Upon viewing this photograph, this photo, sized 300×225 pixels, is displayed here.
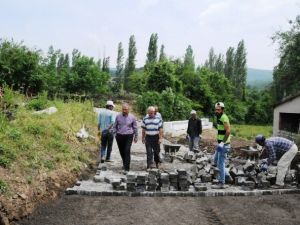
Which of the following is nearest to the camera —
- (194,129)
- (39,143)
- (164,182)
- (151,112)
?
(164,182)

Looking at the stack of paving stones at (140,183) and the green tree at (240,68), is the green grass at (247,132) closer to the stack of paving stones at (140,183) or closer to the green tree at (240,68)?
the stack of paving stones at (140,183)

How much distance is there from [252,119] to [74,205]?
5661 centimetres

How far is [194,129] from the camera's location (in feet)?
52.4

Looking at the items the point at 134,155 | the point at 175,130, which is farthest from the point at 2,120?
the point at 175,130

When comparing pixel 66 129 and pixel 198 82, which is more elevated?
pixel 198 82

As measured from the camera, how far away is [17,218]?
744 centimetres

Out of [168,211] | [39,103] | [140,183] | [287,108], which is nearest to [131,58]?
[287,108]

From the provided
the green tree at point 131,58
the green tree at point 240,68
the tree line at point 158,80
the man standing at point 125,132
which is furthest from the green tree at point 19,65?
the green tree at point 240,68

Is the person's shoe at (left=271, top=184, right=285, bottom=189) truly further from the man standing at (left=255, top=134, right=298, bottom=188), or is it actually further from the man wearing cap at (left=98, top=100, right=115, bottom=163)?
the man wearing cap at (left=98, top=100, right=115, bottom=163)

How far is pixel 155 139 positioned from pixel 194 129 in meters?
4.15

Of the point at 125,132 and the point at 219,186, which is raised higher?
the point at 125,132

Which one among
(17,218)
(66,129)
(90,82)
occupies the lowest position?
(17,218)

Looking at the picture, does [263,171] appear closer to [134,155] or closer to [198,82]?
[134,155]

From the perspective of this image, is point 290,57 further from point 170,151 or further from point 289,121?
point 170,151
